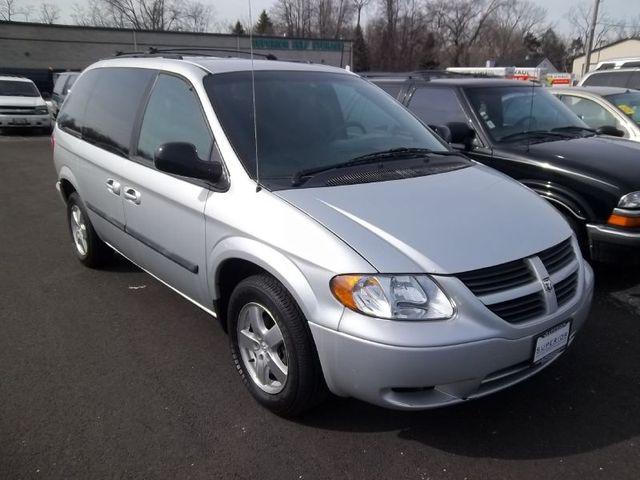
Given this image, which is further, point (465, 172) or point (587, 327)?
point (587, 327)

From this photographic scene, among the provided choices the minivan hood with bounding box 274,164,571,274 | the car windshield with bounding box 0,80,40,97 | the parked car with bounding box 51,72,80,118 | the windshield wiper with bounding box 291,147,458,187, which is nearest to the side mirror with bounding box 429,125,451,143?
the windshield wiper with bounding box 291,147,458,187

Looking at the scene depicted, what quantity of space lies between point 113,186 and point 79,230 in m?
1.28

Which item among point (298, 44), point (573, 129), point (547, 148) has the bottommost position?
point (547, 148)

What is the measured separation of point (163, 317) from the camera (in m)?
4.14

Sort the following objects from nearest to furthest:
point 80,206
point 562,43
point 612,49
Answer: point 80,206 → point 612,49 → point 562,43

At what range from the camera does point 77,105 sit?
5.02 m

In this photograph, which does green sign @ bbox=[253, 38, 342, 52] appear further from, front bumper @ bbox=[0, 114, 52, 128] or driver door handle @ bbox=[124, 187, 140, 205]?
driver door handle @ bbox=[124, 187, 140, 205]

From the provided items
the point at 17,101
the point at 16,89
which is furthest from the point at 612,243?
the point at 16,89

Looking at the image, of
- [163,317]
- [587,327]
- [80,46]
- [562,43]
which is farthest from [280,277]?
[562,43]

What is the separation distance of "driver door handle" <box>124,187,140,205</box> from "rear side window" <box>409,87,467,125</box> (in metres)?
3.26

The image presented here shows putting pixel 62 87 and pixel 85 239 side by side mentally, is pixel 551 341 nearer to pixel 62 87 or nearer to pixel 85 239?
pixel 85 239

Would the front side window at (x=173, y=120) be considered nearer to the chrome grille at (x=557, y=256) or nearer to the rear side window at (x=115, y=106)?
the rear side window at (x=115, y=106)

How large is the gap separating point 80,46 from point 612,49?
1739 inches

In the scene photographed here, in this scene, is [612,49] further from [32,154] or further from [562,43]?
[32,154]
